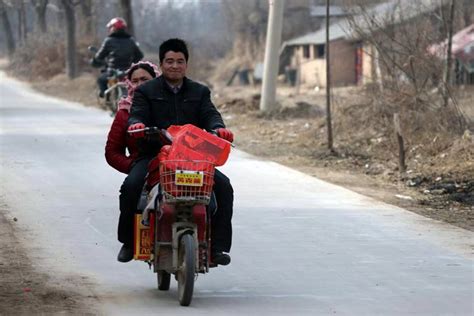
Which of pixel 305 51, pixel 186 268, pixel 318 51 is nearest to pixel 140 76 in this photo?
pixel 186 268

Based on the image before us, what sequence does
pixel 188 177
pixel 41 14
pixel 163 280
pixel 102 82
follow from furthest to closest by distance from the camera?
pixel 41 14, pixel 102 82, pixel 163 280, pixel 188 177

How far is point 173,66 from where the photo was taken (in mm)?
8750

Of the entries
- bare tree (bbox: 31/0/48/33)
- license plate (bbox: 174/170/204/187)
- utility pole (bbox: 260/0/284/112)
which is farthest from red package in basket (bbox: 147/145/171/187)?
bare tree (bbox: 31/0/48/33)

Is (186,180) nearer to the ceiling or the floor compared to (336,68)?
nearer to the ceiling

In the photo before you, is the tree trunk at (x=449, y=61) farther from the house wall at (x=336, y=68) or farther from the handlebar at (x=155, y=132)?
the house wall at (x=336, y=68)

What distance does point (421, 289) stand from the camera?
29.6 feet

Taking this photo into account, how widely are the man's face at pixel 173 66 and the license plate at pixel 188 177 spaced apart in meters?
0.99

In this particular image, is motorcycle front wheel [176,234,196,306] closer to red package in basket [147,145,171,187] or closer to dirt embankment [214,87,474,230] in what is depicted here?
red package in basket [147,145,171,187]

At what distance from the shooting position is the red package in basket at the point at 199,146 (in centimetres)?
809

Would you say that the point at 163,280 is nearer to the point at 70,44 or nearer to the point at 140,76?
the point at 140,76

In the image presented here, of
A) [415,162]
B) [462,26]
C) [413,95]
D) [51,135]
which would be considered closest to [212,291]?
[415,162]

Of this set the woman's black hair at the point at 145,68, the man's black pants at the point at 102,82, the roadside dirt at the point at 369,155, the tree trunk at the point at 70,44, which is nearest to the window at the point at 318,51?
the tree trunk at the point at 70,44

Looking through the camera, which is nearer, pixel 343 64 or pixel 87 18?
pixel 87 18

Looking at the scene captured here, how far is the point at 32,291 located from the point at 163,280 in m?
0.89
